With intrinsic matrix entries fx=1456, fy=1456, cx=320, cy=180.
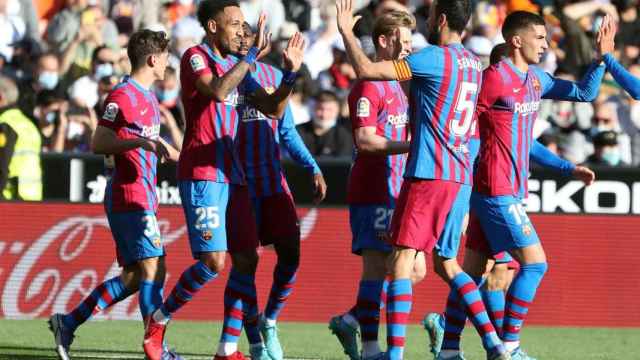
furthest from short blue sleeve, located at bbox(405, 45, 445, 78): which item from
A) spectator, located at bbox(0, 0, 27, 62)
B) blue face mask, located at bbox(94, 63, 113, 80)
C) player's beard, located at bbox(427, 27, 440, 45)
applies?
spectator, located at bbox(0, 0, 27, 62)

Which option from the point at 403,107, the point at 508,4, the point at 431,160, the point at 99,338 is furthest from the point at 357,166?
the point at 508,4

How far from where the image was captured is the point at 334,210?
1377 centimetres

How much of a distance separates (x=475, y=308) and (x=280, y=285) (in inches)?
67.4

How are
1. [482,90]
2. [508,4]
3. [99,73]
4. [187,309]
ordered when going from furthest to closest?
[508,4] → [99,73] → [187,309] → [482,90]

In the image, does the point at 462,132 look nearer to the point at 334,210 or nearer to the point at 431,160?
the point at 431,160

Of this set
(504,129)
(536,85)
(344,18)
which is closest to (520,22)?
(536,85)

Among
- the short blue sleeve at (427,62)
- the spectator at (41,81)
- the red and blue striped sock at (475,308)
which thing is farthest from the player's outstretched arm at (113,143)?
the spectator at (41,81)

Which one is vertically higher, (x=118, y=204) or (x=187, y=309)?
(x=118, y=204)

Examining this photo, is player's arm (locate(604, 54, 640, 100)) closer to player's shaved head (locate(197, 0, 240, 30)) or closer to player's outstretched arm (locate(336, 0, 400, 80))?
player's outstretched arm (locate(336, 0, 400, 80))

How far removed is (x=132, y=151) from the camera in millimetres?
10000

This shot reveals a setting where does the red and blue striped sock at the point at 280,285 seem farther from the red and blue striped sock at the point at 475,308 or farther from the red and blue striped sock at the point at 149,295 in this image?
the red and blue striped sock at the point at 475,308

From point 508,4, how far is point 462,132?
30.6 ft

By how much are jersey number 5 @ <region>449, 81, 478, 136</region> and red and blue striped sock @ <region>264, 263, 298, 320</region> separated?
1.95 metres

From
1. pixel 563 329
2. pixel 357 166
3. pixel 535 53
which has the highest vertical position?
pixel 535 53
